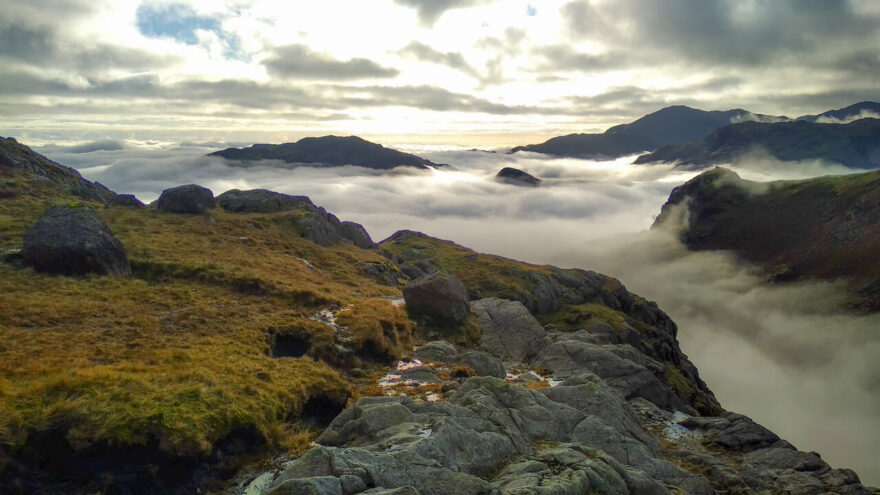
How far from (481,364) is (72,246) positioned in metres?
32.8

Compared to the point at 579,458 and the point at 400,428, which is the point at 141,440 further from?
the point at 579,458

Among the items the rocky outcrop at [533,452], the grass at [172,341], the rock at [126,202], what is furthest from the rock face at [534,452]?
the rock at [126,202]

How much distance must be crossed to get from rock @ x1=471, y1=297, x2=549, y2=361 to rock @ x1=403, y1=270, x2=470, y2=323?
14.6 ft

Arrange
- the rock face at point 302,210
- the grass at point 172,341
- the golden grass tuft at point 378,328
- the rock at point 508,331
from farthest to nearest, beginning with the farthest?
the rock face at point 302,210
the rock at point 508,331
the golden grass tuft at point 378,328
the grass at point 172,341

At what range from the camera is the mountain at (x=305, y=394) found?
15742 mm

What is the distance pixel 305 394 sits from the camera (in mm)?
23266

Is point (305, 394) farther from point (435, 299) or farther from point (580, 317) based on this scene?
point (580, 317)

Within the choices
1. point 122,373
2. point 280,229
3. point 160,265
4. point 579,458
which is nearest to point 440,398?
point 579,458

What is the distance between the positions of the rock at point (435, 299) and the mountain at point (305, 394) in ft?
0.49

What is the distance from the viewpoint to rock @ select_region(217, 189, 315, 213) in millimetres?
72812

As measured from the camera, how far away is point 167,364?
2255cm

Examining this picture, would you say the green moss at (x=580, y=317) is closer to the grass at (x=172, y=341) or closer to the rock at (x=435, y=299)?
the rock at (x=435, y=299)

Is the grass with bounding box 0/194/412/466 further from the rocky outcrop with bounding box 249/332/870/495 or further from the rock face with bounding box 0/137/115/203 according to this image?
the rock face with bounding box 0/137/115/203

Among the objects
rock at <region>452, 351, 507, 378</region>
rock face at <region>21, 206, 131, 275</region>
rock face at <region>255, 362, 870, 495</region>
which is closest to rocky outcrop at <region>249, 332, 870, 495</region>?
rock face at <region>255, 362, 870, 495</region>
